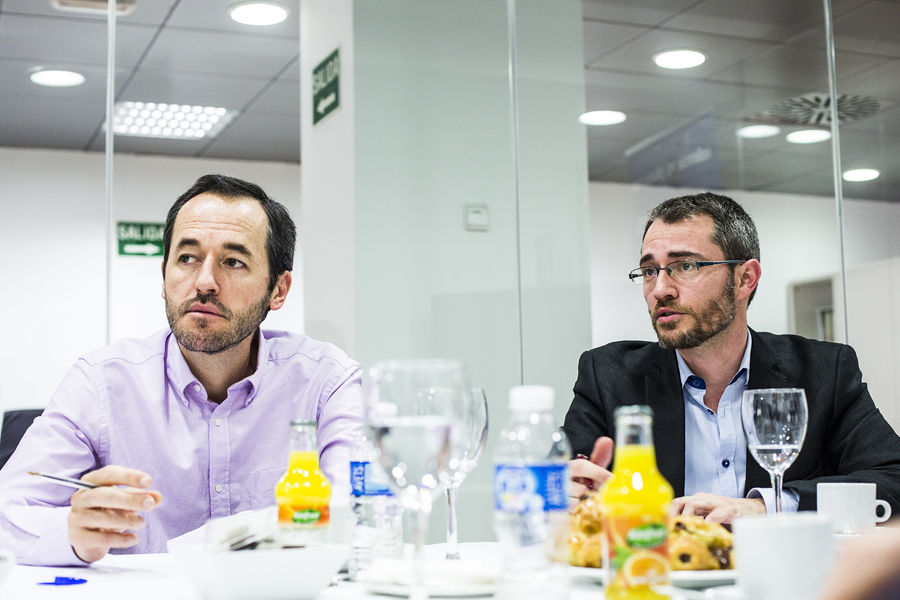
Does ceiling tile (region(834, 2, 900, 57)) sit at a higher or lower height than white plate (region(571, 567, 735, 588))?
higher

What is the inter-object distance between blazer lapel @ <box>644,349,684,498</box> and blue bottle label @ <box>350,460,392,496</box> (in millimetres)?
930

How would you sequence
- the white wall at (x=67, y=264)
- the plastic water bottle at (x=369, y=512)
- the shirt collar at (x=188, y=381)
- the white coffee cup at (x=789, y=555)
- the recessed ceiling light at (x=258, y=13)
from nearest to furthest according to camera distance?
the white coffee cup at (x=789, y=555) → the plastic water bottle at (x=369, y=512) → the shirt collar at (x=188, y=381) → the white wall at (x=67, y=264) → the recessed ceiling light at (x=258, y=13)

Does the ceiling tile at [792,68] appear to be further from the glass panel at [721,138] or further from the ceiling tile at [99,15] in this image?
the ceiling tile at [99,15]

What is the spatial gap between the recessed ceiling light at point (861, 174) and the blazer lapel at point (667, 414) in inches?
69.0

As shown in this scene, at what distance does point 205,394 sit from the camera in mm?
2008

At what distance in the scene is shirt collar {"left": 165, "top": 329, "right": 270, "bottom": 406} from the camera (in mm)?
2000

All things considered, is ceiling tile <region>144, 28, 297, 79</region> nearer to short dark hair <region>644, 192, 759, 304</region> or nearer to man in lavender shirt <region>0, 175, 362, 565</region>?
man in lavender shirt <region>0, 175, 362, 565</region>

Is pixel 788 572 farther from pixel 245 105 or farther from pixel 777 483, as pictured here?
pixel 245 105

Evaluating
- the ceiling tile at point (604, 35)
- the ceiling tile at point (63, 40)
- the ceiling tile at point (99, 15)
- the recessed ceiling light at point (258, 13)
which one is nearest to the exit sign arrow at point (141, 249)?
the ceiling tile at point (63, 40)

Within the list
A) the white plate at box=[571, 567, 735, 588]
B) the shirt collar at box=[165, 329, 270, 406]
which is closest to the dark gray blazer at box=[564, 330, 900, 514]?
the shirt collar at box=[165, 329, 270, 406]

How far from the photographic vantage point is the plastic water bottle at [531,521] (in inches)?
37.0

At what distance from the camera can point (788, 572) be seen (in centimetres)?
81

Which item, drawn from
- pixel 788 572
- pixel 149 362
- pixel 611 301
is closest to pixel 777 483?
pixel 788 572

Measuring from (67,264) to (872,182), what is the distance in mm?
2842
